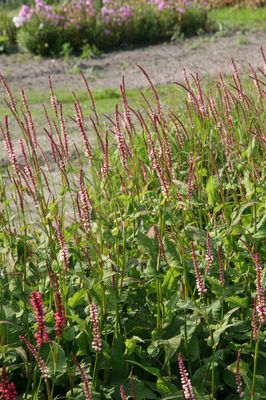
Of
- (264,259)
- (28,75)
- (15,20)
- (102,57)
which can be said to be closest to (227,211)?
(264,259)

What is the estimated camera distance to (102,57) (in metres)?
12.5

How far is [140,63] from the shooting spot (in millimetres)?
11852

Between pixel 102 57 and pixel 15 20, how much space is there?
1.63 m

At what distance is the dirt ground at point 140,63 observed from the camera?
35.1 feet

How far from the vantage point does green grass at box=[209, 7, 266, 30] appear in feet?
47.7

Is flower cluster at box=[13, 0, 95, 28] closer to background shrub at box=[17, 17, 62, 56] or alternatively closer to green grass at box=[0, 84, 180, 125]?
background shrub at box=[17, 17, 62, 56]

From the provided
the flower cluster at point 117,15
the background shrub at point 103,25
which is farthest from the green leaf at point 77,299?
the flower cluster at point 117,15

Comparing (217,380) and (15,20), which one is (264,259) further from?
(15,20)

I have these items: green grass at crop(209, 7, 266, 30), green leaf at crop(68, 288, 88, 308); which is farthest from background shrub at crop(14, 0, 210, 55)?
green leaf at crop(68, 288, 88, 308)

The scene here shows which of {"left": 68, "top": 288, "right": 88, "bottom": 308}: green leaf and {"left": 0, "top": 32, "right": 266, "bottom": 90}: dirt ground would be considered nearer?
{"left": 68, "top": 288, "right": 88, "bottom": 308}: green leaf

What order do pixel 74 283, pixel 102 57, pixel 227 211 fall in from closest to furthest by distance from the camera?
pixel 74 283 → pixel 227 211 → pixel 102 57

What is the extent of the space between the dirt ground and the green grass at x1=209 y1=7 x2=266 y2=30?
909 millimetres

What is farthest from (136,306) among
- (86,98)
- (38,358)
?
(86,98)

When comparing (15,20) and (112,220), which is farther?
(15,20)
